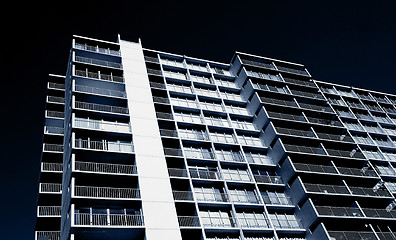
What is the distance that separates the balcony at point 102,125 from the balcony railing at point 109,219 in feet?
27.8

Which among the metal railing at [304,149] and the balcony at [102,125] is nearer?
the balcony at [102,125]

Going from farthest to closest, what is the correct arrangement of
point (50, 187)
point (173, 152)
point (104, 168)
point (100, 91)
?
point (100, 91), point (50, 187), point (173, 152), point (104, 168)

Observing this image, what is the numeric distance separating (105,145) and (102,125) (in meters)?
2.60

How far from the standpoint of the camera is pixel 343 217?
30.8 meters

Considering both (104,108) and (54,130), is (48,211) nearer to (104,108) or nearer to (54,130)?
(54,130)

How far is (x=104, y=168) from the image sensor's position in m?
29.8

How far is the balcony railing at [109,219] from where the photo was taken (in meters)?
25.3

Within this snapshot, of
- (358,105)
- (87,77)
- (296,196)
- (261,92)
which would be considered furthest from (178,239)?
(358,105)

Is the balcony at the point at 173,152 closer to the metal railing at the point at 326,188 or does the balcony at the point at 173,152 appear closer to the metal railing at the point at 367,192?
the metal railing at the point at 326,188

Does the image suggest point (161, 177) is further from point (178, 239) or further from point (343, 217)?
point (343, 217)

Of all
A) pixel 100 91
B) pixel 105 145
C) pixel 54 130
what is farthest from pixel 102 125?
pixel 54 130

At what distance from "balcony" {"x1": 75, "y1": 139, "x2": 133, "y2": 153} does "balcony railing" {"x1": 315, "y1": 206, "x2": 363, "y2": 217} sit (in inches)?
680

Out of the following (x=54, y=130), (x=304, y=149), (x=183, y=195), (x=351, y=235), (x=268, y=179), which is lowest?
(x=351, y=235)

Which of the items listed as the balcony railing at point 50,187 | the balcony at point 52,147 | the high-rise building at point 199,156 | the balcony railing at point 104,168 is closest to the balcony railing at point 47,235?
the high-rise building at point 199,156
